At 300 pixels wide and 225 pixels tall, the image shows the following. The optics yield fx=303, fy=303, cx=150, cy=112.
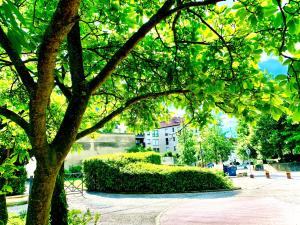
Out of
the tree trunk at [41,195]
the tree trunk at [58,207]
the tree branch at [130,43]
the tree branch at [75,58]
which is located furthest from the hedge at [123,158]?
the tree trunk at [41,195]

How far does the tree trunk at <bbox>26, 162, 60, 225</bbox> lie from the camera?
116 inches

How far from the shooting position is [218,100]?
4.97 metres

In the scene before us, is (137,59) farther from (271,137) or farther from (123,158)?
(271,137)

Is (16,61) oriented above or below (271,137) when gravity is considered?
below

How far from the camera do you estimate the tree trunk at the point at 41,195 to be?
2959mm

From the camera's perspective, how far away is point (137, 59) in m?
6.39

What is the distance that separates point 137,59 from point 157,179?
17018 mm

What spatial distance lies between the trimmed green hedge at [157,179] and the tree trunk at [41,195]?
1958 centimetres

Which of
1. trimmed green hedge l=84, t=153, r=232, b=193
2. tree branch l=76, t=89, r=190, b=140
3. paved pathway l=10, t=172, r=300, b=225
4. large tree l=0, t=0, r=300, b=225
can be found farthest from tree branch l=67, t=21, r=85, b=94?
trimmed green hedge l=84, t=153, r=232, b=193

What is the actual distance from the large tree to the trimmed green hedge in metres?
14.7

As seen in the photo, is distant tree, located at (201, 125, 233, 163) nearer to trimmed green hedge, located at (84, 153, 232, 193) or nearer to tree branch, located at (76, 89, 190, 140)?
trimmed green hedge, located at (84, 153, 232, 193)

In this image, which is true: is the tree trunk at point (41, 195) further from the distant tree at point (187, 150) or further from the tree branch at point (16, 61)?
the distant tree at point (187, 150)

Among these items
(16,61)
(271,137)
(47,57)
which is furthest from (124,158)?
(271,137)

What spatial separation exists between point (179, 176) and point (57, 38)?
829 inches
